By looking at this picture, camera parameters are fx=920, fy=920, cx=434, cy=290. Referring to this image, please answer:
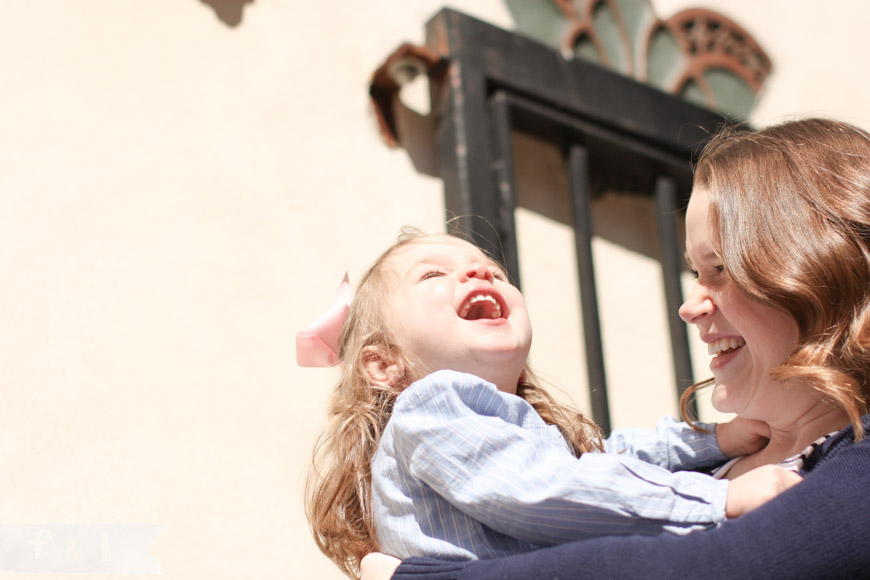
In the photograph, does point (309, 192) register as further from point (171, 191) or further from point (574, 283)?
point (574, 283)

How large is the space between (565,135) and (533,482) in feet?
5.03

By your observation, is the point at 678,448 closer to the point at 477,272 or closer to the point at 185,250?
the point at 477,272

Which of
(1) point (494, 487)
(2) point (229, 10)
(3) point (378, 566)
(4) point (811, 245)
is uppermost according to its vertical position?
(2) point (229, 10)

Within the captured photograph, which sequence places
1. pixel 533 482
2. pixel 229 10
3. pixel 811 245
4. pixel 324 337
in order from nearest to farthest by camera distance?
pixel 533 482 < pixel 811 245 < pixel 324 337 < pixel 229 10

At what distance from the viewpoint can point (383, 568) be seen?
1159mm

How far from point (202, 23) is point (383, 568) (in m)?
1.36

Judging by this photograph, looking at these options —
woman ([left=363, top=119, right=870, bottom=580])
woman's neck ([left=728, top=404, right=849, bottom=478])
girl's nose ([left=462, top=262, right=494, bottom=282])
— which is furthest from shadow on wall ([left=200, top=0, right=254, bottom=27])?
woman's neck ([left=728, top=404, right=849, bottom=478])

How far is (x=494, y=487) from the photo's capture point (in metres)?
1.05

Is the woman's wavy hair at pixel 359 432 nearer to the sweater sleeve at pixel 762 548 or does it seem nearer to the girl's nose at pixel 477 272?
the girl's nose at pixel 477 272

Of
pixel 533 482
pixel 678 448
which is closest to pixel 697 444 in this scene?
pixel 678 448

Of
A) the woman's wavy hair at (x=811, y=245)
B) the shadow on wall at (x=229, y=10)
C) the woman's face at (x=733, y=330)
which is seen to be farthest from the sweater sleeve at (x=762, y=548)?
the shadow on wall at (x=229, y=10)

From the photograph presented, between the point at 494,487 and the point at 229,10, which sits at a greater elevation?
the point at 229,10

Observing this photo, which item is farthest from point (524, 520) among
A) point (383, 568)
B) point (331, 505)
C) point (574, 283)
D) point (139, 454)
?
point (574, 283)

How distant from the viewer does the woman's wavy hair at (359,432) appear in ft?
4.37
